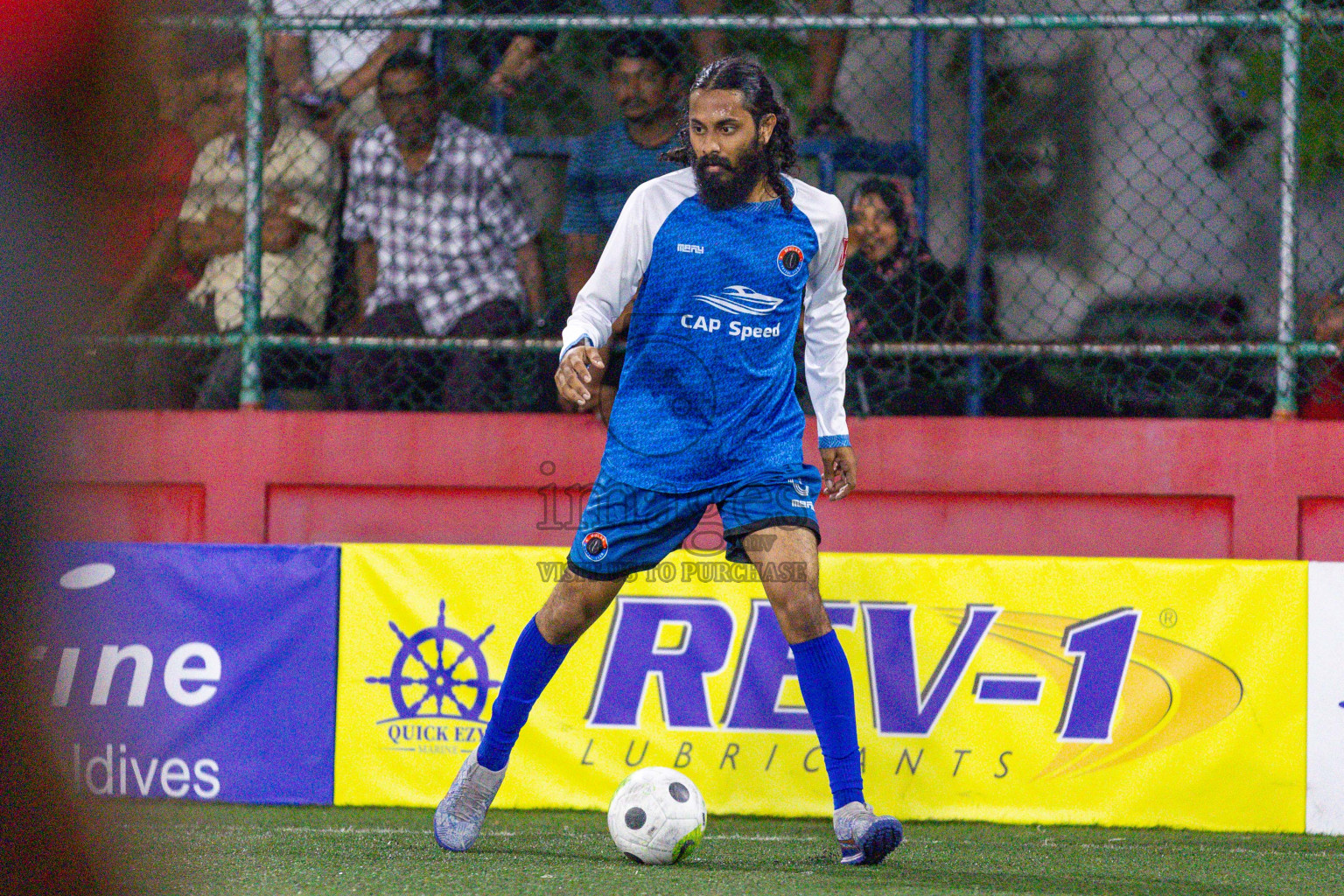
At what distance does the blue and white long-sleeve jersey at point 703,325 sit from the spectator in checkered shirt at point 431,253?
1947mm

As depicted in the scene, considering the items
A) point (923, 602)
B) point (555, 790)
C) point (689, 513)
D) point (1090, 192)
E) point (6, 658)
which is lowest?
point (555, 790)

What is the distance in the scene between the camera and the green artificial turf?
3.79m

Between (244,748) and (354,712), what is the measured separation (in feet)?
1.28

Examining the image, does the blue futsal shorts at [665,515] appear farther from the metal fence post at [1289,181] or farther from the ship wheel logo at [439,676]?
the metal fence post at [1289,181]

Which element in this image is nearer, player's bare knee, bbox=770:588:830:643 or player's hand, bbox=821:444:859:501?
player's bare knee, bbox=770:588:830:643

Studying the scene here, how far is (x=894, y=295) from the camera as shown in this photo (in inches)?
230

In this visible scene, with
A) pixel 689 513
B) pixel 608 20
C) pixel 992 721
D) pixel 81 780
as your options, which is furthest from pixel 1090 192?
pixel 81 780

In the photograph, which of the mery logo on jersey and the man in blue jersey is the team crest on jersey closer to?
the man in blue jersey

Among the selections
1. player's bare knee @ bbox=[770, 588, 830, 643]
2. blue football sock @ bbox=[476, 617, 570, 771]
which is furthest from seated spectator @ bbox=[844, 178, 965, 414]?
blue football sock @ bbox=[476, 617, 570, 771]

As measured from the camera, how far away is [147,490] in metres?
6.04

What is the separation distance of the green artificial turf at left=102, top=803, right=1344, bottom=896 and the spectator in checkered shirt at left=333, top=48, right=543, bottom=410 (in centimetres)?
180

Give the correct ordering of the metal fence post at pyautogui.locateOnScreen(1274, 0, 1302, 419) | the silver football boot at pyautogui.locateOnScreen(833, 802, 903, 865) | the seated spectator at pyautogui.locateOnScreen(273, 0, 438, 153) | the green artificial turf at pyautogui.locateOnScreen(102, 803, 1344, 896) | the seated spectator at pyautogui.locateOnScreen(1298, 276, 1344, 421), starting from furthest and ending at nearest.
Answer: the seated spectator at pyautogui.locateOnScreen(273, 0, 438, 153) → the seated spectator at pyautogui.locateOnScreen(1298, 276, 1344, 421) → the metal fence post at pyautogui.locateOnScreen(1274, 0, 1302, 419) → the silver football boot at pyautogui.locateOnScreen(833, 802, 903, 865) → the green artificial turf at pyautogui.locateOnScreen(102, 803, 1344, 896)

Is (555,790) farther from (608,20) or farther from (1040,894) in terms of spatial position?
(608,20)

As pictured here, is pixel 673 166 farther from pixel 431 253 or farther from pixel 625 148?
pixel 431 253
